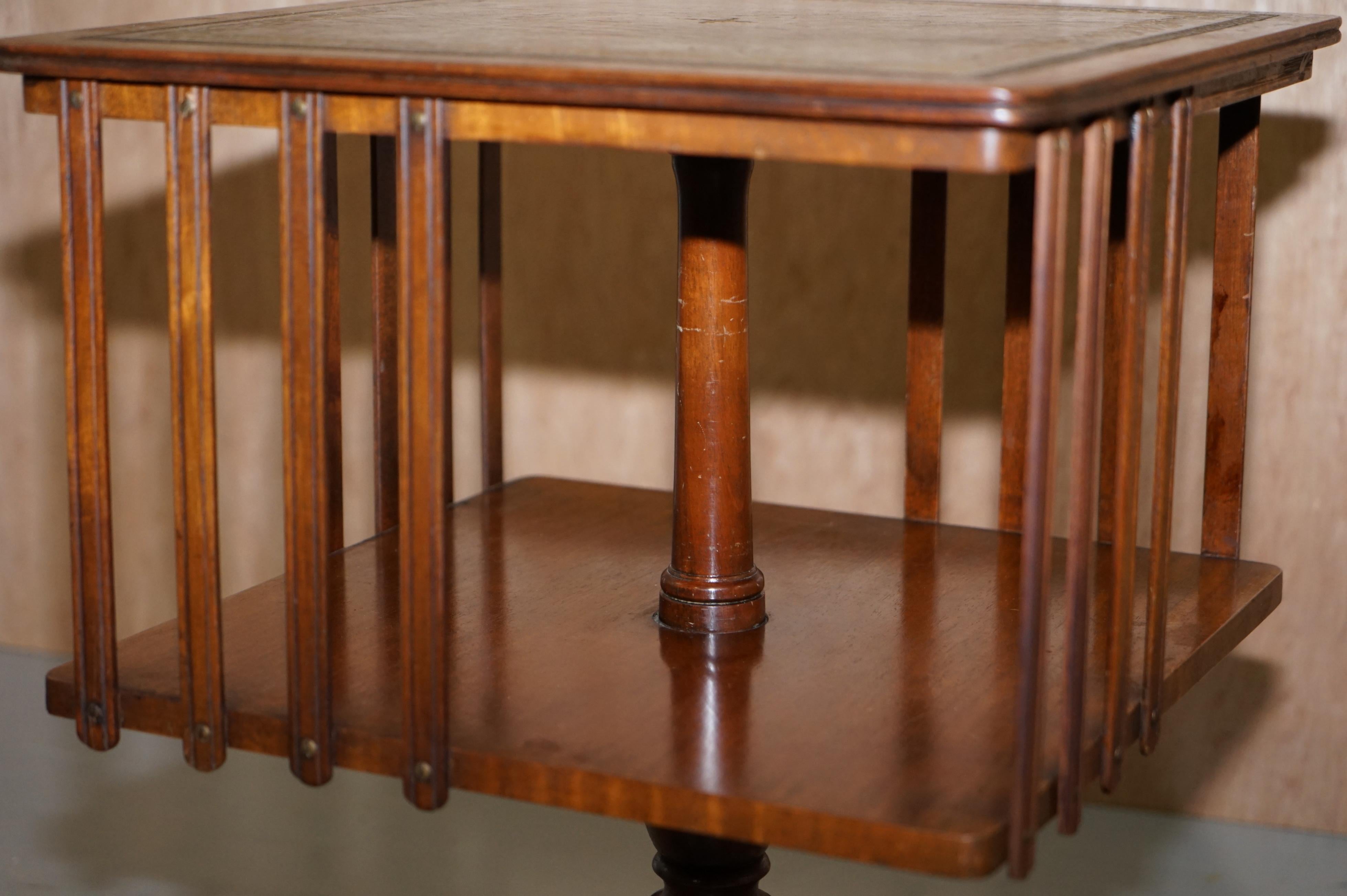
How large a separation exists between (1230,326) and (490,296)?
76cm

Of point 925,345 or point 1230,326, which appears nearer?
point 1230,326

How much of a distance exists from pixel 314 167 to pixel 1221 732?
148 cm

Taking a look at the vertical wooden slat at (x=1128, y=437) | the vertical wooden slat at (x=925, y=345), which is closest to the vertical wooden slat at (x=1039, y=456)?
the vertical wooden slat at (x=1128, y=437)

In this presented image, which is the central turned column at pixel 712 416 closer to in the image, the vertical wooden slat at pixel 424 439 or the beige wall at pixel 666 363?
the vertical wooden slat at pixel 424 439

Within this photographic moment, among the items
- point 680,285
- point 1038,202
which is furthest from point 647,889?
point 1038,202

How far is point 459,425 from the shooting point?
98.4 inches

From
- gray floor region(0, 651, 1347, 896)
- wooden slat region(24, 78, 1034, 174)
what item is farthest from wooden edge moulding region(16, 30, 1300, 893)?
gray floor region(0, 651, 1347, 896)

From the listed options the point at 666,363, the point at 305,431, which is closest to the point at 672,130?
the point at 305,431

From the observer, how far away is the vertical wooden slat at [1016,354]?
5.57 feet

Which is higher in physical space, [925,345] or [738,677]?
[925,345]

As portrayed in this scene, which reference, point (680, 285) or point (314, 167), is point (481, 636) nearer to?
point (680, 285)

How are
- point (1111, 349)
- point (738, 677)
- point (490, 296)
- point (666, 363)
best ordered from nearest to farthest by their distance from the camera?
1. point (738, 677)
2. point (1111, 349)
3. point (490, 296)
4. point (666, 363)

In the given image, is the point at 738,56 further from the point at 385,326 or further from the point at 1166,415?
the point at 385,326

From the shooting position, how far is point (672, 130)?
1.03 m
